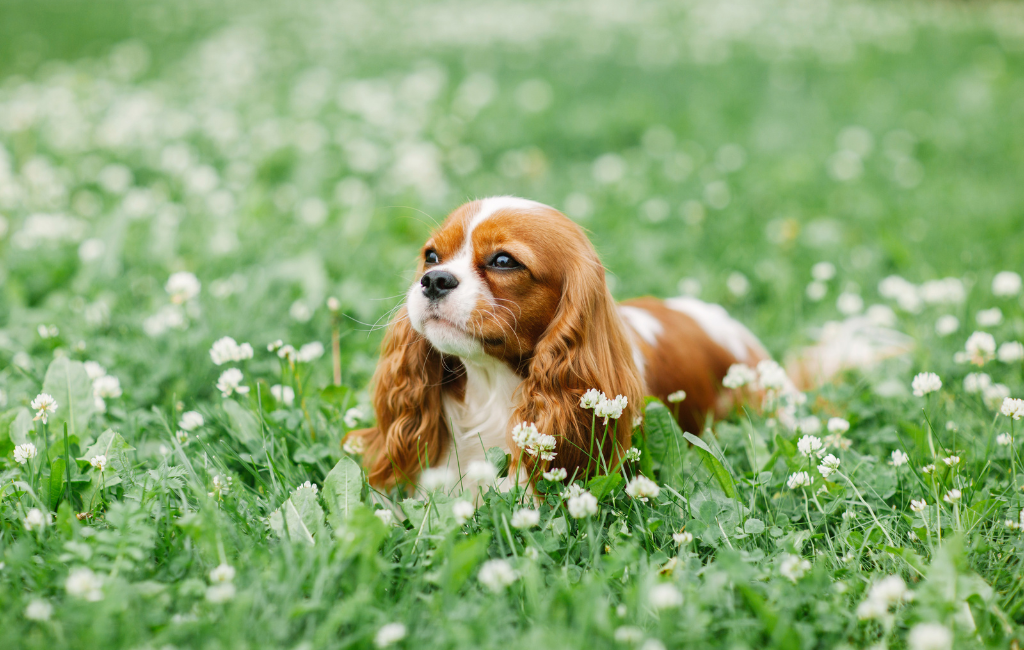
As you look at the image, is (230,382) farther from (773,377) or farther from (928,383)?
(928,383)

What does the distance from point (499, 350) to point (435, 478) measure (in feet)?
1.52

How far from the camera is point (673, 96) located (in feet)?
22.1

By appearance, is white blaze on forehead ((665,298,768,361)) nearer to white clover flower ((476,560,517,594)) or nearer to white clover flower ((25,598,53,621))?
white clover flower ((476,560,517,594))

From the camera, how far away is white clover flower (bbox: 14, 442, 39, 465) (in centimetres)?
205

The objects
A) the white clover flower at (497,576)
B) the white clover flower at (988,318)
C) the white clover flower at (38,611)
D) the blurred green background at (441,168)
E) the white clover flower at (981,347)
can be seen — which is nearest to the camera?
the white clover flower at (38,611)

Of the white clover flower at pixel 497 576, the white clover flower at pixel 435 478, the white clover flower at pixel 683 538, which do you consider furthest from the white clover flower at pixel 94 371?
the white clover flower at pixel 683 538

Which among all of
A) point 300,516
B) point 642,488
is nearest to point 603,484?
point 642,488

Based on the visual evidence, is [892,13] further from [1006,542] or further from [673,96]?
[1006,542]

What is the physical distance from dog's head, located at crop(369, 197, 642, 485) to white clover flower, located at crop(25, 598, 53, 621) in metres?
0.93

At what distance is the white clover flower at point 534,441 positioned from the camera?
1.97 metres

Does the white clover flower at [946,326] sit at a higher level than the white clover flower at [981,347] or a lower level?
lower

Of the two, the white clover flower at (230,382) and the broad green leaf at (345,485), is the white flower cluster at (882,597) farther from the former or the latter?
the white clover flower at (230,382)

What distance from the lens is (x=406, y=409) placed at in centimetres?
239

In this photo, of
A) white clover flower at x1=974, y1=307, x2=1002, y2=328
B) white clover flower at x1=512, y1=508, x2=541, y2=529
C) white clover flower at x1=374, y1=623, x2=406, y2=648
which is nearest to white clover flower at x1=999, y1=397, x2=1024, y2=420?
white clover flower at x1=974, y1=307, x2=1002, y2=328
